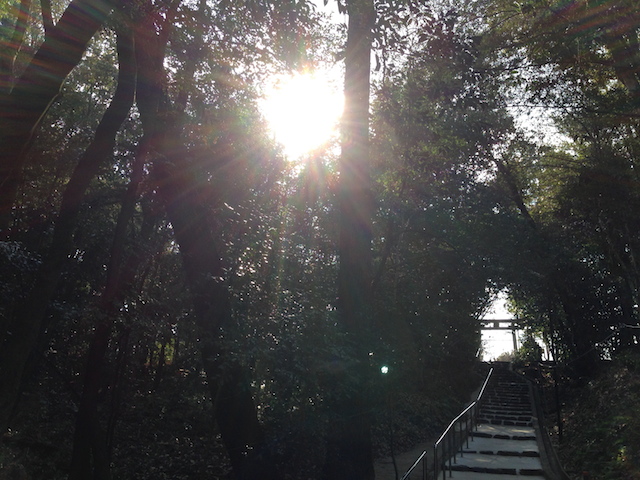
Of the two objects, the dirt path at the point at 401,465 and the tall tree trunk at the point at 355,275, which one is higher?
the tall tree trunk at the point at 355,275

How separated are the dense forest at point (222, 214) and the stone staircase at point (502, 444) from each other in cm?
234

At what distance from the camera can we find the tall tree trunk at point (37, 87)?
533 cm

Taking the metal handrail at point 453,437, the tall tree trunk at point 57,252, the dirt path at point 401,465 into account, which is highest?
the tall tree trunk at point 57,252

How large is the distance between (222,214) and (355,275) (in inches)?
118

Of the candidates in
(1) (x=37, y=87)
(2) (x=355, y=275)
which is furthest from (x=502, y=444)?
(1) (x=37, y=87)

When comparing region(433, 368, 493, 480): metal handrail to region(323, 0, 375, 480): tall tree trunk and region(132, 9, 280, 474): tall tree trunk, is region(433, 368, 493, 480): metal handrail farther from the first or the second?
region(132, 9, 280, 474): tall tree trunk

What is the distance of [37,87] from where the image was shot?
542 centimetres

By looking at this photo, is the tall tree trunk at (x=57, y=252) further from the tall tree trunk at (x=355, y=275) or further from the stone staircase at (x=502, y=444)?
the stone staircase at (x=502, y=444)

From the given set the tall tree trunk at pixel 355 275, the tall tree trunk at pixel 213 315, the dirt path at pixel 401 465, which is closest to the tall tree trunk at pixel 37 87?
the tall tree trunk at pixel 213 315

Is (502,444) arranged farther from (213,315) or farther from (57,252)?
(57,252)

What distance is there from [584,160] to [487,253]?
414cm

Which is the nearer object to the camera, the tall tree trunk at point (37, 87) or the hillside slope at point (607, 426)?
the tall tree trunk at point (37, 87)

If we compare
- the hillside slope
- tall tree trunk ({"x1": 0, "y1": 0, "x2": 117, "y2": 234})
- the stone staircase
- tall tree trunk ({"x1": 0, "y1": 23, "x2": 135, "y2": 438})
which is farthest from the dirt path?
tall tree trunk ({"x1": 0, "y1": 0, "x2": 117, "y2": 234})

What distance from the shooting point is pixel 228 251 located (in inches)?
362
